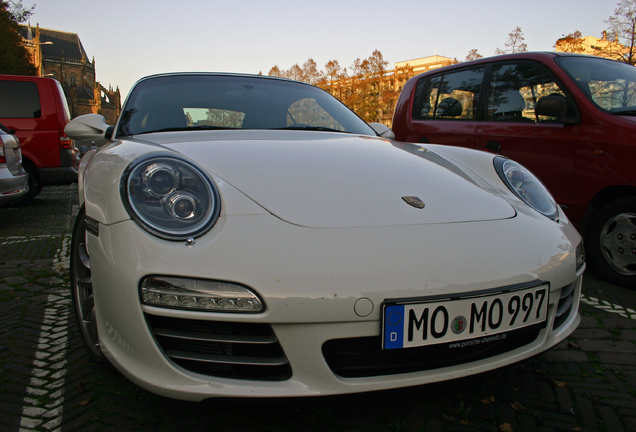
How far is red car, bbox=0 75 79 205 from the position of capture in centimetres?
752

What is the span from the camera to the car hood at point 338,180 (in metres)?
1.62

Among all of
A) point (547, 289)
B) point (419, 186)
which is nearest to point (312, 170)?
point (419, 186)

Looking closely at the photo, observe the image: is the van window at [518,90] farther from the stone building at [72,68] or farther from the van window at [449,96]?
the stone building at [72,68]

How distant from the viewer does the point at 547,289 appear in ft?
5.18

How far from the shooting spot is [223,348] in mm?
1403

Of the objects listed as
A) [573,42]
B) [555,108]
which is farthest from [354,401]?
[573,42]

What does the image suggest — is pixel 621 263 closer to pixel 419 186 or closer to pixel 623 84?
pixel 623 84

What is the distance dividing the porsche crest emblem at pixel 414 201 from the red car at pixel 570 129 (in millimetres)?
2153

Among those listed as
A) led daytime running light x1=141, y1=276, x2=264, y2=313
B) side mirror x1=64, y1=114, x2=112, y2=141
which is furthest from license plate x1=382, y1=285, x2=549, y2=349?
side mirror x1=64, y1=114, x2=112, y2=141

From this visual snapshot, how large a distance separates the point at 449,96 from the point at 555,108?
1368 mm

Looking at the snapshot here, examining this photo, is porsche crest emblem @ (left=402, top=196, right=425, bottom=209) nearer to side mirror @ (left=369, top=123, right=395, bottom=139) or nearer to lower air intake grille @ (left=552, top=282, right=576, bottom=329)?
lower air intake grille @ (left=552, top=282, right=576, bottom=329)

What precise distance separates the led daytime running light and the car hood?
1.01 feet

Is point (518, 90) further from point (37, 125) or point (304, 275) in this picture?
point (37, 125)

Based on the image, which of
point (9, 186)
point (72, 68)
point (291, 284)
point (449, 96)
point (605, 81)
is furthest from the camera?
point (72, 68)
